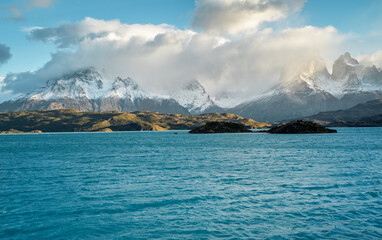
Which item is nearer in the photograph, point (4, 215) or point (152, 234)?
point (152, 234)

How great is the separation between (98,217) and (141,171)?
1330 inches

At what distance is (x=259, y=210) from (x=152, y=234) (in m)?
13.7

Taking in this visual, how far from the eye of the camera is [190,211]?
35438mm

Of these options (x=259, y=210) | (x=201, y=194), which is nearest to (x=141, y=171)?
(x=201, y=194)

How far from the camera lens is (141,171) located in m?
67.9

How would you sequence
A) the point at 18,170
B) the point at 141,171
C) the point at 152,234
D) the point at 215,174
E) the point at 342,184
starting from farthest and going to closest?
the point at 18,170, the point at 141,171, the point at 215,174, the point at 342,184, the point at 152,234

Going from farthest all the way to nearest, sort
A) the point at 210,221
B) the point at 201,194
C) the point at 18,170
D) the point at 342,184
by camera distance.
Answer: the point at 18,170 < the point at 342,184 < the point at 201,194 < the point at 210,221

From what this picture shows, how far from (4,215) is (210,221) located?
25.0 metres

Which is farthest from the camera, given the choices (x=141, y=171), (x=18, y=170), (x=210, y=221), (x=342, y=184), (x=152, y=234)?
(x=18, y=170)

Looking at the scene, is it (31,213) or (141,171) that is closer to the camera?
(31,213)

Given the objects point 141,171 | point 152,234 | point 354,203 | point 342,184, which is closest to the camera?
point 152,234

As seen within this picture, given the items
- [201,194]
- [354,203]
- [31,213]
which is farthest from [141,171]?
[354,203]

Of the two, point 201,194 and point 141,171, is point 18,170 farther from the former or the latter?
point 201,194

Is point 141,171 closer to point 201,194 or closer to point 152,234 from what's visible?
point 201,194
